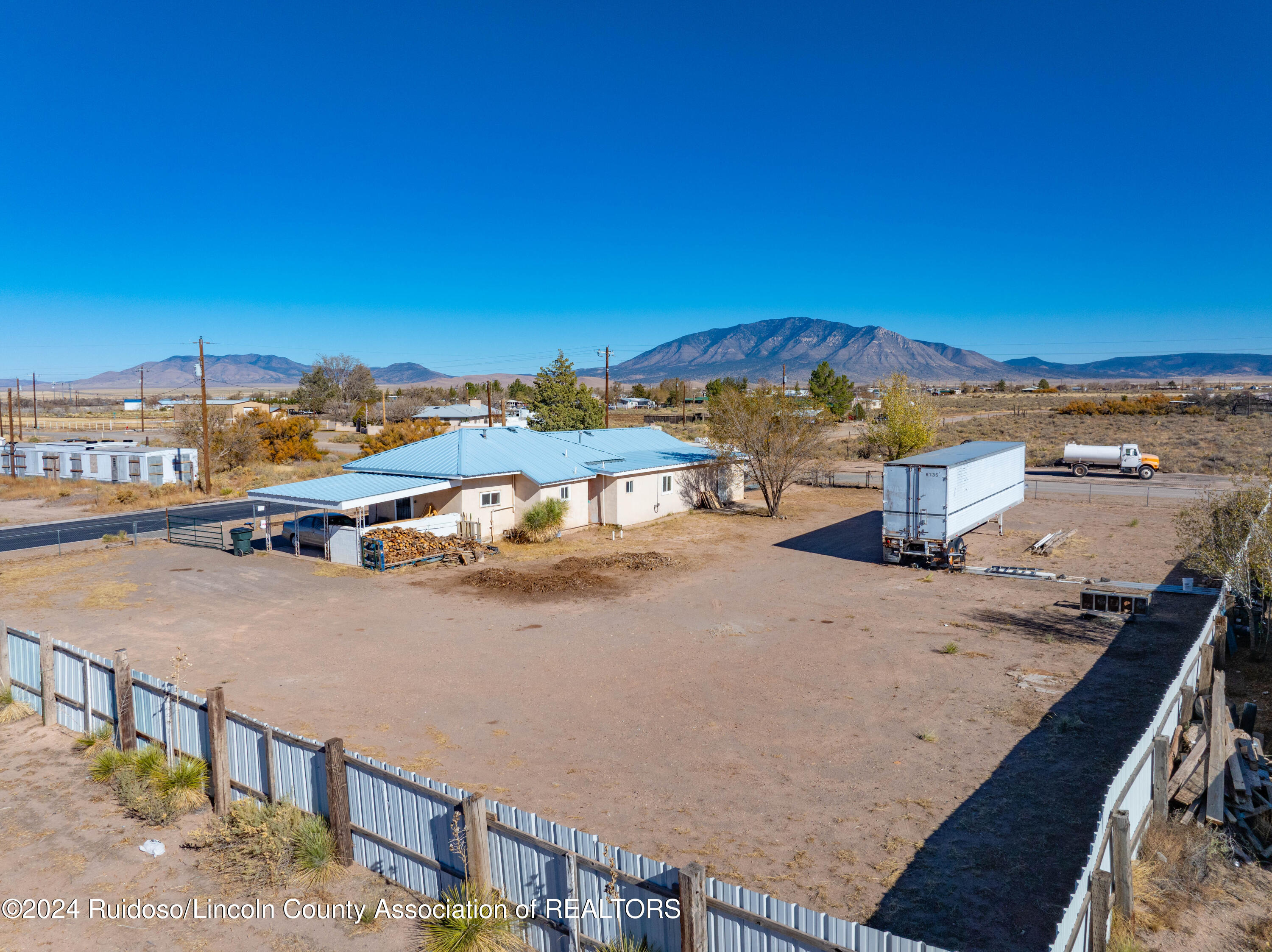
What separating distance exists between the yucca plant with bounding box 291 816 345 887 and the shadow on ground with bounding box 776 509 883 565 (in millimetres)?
20702

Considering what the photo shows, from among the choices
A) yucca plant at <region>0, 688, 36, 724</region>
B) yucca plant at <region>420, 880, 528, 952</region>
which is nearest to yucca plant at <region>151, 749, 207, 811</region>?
yucca plant at <region>420, 880, 528, 952</region>

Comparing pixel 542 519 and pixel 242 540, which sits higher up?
pixel 542 519

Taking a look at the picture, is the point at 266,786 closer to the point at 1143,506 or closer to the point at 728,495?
the point at 728,495

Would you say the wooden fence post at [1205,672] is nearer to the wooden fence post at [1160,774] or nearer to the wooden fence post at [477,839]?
the wooden fence post at [1160,774]

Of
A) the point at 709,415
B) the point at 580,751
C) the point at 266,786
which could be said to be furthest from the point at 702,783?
the point at 709,415

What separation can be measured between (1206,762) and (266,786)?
1149 cm

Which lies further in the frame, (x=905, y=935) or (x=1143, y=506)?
(x=1143, y=506)

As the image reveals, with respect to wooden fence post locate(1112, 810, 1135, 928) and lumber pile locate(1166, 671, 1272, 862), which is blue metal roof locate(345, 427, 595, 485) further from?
wooden fence post locate(1112, 810, 1135, 928)

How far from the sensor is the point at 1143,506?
120 feet

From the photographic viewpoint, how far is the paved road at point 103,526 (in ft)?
101

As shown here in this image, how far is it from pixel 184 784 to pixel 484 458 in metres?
20.8

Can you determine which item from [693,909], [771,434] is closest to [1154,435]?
[771,434]

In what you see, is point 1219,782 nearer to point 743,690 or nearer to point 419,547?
point 743,690

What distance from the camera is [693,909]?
5953mm
